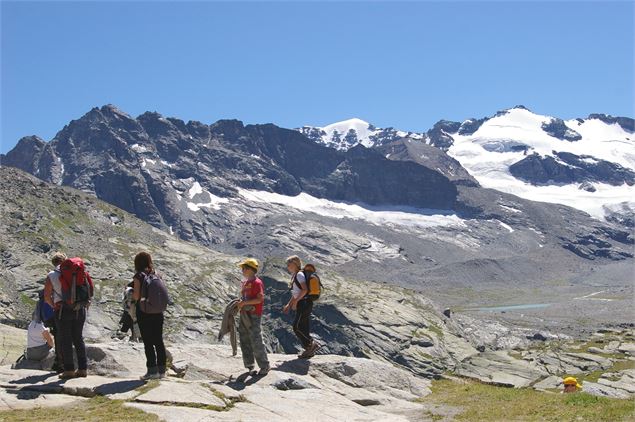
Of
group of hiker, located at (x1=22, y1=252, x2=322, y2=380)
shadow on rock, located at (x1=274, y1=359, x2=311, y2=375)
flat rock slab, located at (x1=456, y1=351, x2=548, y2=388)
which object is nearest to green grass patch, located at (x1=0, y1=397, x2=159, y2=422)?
group of hiker, located at (x1=22, y1=252, x2=322, y2=380)

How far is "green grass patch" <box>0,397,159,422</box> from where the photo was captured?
16641 millimetres

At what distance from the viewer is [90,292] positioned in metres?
21.2

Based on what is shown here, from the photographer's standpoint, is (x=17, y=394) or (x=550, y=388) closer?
(x=17, y=394)

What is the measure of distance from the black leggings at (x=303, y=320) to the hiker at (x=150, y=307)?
6.60m

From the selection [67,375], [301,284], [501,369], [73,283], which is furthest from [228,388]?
[501,369]

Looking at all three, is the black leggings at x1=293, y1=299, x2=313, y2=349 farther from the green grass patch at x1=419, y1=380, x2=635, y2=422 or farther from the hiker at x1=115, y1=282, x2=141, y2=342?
the hiker at x1=115, y1=282, x2=141, y2=342

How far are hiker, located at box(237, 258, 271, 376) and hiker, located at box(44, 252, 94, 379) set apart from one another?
5314 millimetres

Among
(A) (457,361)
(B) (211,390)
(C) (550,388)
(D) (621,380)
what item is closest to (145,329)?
(B) (211,390)

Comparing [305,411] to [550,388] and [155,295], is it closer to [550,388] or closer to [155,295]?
[155,295]

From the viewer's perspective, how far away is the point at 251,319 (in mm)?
23172

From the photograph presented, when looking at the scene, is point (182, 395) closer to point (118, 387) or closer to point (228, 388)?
point (228, 388)

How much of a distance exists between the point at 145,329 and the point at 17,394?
4.14 m

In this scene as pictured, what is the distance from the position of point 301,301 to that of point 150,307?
7247mm

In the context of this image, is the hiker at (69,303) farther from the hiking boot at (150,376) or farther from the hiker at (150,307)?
the hiking boot at (150,376)
